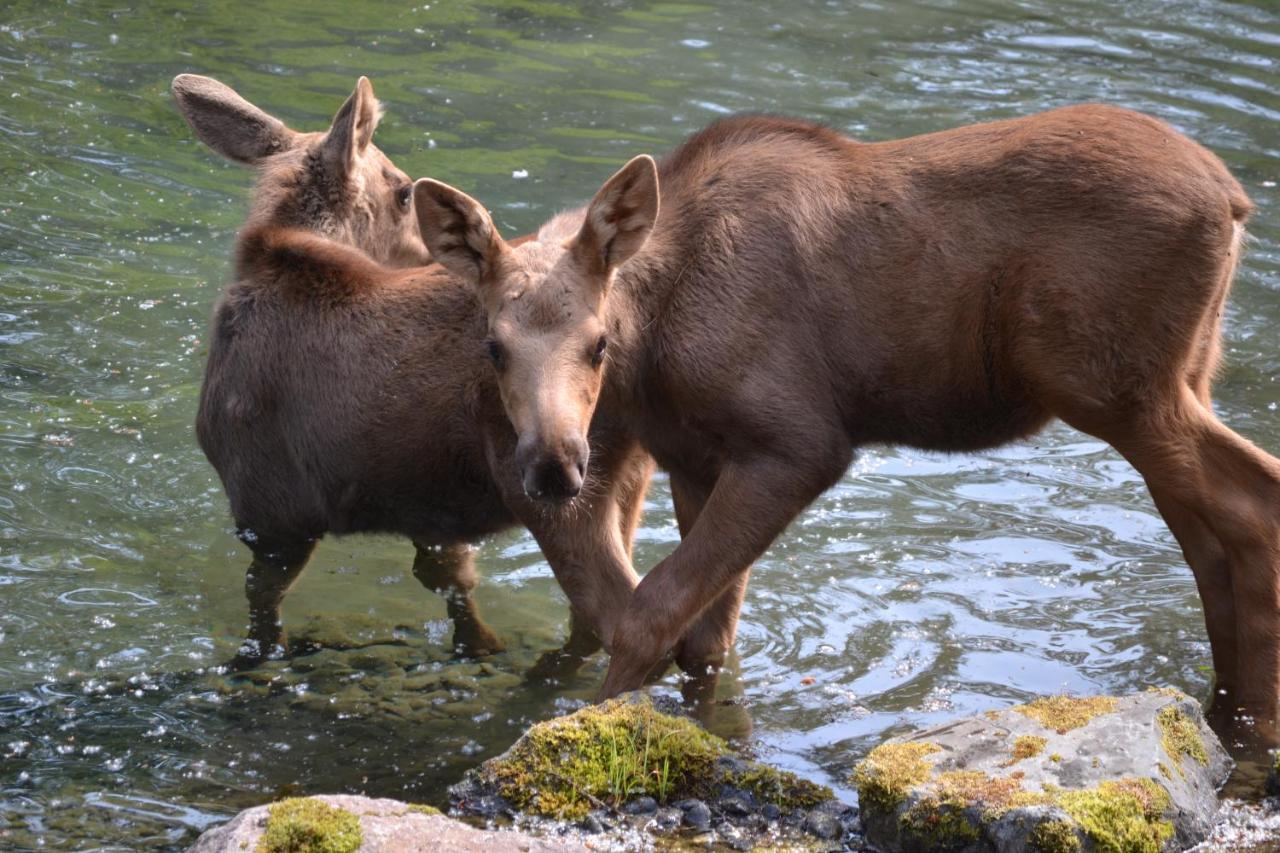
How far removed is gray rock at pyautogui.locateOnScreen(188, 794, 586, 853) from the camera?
4.74 m

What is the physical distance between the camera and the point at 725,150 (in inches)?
275

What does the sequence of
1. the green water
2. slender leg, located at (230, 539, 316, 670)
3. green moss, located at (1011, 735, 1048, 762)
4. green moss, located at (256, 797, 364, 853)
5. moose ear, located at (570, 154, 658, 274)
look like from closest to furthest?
green moss, located at (256, 797, 364, 853)
green moss, located at (1011, 735, 1048, 762)
moose ear, located at (570, 154, 658, 274)
the green water
slender leg, located at (230, 539, 316, 670)

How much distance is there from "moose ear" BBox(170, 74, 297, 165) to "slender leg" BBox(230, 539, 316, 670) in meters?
2.02

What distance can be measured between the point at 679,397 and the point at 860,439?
2.65 ft

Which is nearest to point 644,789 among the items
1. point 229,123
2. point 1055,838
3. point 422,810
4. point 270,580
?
point 422,810

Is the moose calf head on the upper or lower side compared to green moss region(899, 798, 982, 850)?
upper

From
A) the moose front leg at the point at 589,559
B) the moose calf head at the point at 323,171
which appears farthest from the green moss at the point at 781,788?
the moose calf head at the point at 323,171

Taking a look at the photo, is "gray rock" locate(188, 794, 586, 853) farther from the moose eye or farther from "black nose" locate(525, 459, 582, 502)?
the moose eye

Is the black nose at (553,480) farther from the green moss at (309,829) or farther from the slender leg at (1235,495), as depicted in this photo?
the slender leg at (1235,495)

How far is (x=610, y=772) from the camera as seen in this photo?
18.4 feet

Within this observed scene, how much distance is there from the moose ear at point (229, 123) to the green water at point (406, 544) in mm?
1852

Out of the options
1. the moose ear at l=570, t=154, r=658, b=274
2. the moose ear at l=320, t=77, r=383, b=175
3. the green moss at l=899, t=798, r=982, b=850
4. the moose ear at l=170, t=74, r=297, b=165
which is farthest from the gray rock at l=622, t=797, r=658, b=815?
the moose ear at l=170, t=74, r=297, b=165

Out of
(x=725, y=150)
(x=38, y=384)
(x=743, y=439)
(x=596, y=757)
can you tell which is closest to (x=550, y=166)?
(x=38, y=384)

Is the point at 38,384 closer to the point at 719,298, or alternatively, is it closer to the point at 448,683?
the point at 448,683
